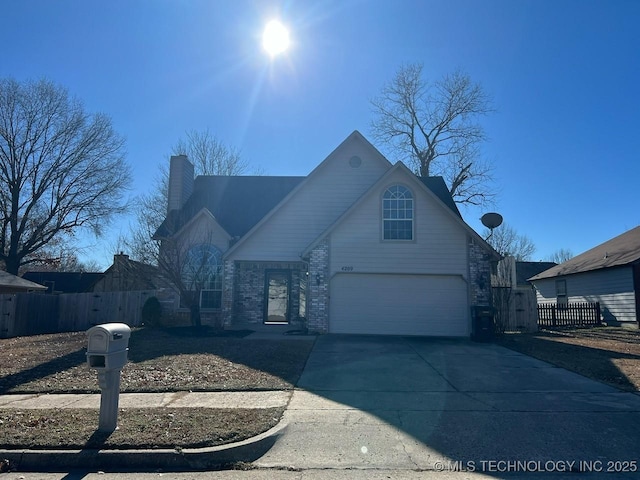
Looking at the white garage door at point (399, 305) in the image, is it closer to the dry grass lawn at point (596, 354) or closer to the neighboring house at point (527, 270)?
the dry grass lawn at point (596, 354)

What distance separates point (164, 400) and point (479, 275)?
11938mm

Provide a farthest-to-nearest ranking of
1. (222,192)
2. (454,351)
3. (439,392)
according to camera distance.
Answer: (222,192) → (454,351) → (439,392)

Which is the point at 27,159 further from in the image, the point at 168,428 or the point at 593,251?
the point at 593,251

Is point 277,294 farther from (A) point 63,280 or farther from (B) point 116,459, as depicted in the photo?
(A) point 63,280

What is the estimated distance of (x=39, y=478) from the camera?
4.63 metres

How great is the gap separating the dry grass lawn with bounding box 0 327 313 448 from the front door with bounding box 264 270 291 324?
11.4 feet

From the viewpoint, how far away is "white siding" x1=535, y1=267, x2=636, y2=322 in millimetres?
21156

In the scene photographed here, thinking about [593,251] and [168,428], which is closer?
[168,428]

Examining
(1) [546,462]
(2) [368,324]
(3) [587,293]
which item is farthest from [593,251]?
(1) [546,462]

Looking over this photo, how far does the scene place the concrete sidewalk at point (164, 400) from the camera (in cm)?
691

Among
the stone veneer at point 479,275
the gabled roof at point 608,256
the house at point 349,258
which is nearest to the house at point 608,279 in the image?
the gabled roof at point 608,256

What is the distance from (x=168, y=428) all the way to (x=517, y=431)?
430 centimetres

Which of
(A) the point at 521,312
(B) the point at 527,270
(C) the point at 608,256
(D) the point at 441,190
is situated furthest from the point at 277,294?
(B) the point at 527,270

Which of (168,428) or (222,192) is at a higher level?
(222,192)
